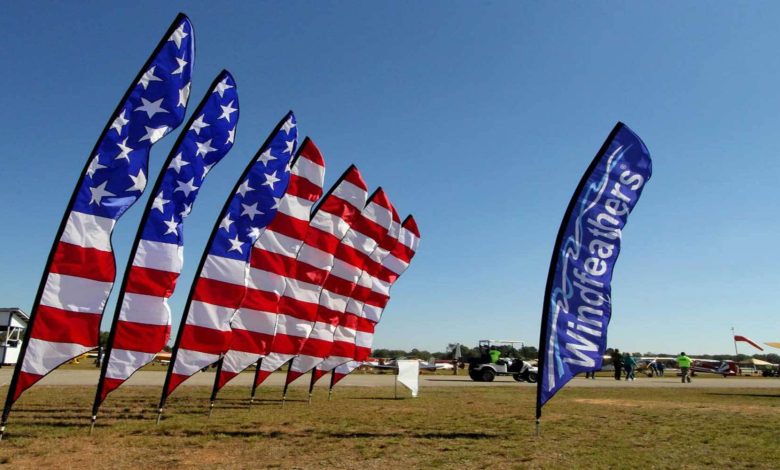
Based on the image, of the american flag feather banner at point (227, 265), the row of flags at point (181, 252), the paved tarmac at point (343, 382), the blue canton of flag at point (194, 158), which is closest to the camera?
the row of flags at point (181, 252)

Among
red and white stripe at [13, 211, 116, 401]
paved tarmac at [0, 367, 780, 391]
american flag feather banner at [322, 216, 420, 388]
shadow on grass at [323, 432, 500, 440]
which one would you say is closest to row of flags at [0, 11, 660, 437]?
red and white stripe at [13, 211, 116, 401]

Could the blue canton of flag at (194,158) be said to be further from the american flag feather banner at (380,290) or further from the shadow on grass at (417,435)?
the american flag feather banner at (380,290)

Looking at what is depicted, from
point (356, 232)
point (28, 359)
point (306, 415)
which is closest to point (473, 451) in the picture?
point (306, 415)

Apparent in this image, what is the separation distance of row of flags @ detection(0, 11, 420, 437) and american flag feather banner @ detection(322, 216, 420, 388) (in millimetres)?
2898

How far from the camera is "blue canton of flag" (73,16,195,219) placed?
8562 mm

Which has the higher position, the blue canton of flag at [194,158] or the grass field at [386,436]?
the blue canton of flag at [194,158]

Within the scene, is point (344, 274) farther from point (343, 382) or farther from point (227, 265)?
point (343, 382)

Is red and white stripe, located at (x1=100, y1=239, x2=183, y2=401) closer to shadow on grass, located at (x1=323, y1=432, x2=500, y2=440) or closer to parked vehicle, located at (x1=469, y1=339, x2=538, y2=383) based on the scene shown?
shadow on grass, located at (x1=323, y1=432, x2=500, y2=440)

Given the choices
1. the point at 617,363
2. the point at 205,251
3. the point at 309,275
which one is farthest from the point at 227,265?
the point at 617,363

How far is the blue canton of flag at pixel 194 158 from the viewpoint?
31.4 ft

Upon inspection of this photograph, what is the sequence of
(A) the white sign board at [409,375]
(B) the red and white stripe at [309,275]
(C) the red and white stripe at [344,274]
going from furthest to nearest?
(A) the white sign board at [409,375] < (C) the red and white stripe at [344,274] < (B) the red and white stripe at [309,275]

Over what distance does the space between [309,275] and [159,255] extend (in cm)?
A: 509

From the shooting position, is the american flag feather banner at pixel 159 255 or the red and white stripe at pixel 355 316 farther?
the red and white stripe at pixel 355 316

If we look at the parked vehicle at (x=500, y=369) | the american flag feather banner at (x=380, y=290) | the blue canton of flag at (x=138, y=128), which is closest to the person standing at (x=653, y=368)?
the parked vehicle at (x=500, y=369)
